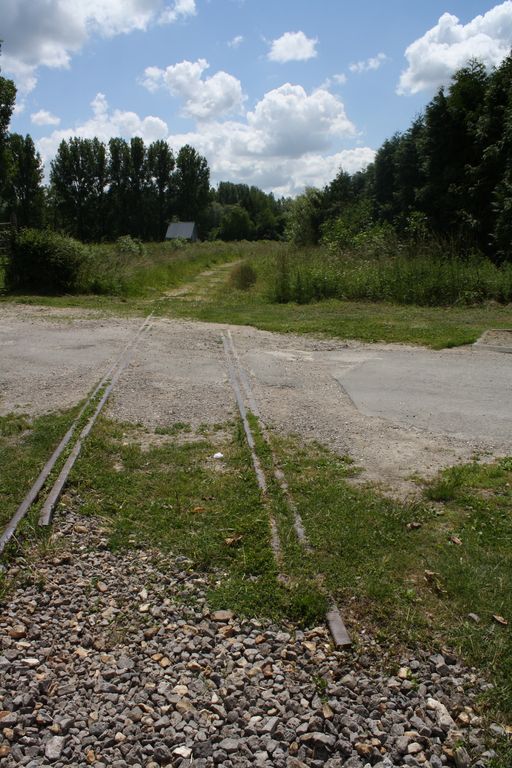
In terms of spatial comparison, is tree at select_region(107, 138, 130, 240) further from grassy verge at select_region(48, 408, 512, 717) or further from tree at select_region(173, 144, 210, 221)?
grassy verge at select_region(48, 408, 512, 717)

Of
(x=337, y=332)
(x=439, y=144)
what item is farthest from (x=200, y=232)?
(x=337, y=332)

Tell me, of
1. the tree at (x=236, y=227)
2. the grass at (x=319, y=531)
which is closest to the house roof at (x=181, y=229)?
the tree at (x=236, y=227)

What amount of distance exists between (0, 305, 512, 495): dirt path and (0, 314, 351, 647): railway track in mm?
199

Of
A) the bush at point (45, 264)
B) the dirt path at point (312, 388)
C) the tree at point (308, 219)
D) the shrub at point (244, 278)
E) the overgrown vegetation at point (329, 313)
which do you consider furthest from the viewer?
the tree at point (308, 219)

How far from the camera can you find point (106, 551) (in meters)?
4.50

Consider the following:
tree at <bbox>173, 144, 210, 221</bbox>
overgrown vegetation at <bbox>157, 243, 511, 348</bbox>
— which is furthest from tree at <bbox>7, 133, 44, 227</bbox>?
overgrown vegetation at <bbox>157, 243, 511, 348</bbox>

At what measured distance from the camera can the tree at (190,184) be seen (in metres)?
86.9

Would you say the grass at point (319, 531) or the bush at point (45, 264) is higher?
the bush at point (45, 264)

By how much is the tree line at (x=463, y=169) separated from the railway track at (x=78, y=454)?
14.2 metres

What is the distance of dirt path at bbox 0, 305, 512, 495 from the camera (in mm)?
6941

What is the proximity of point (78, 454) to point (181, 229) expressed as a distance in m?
78.4

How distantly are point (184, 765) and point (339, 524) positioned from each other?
239 cm

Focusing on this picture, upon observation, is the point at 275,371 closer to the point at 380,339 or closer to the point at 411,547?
the point at 380,339

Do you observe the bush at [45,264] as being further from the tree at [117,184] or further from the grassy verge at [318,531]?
the tree at [117,184]
